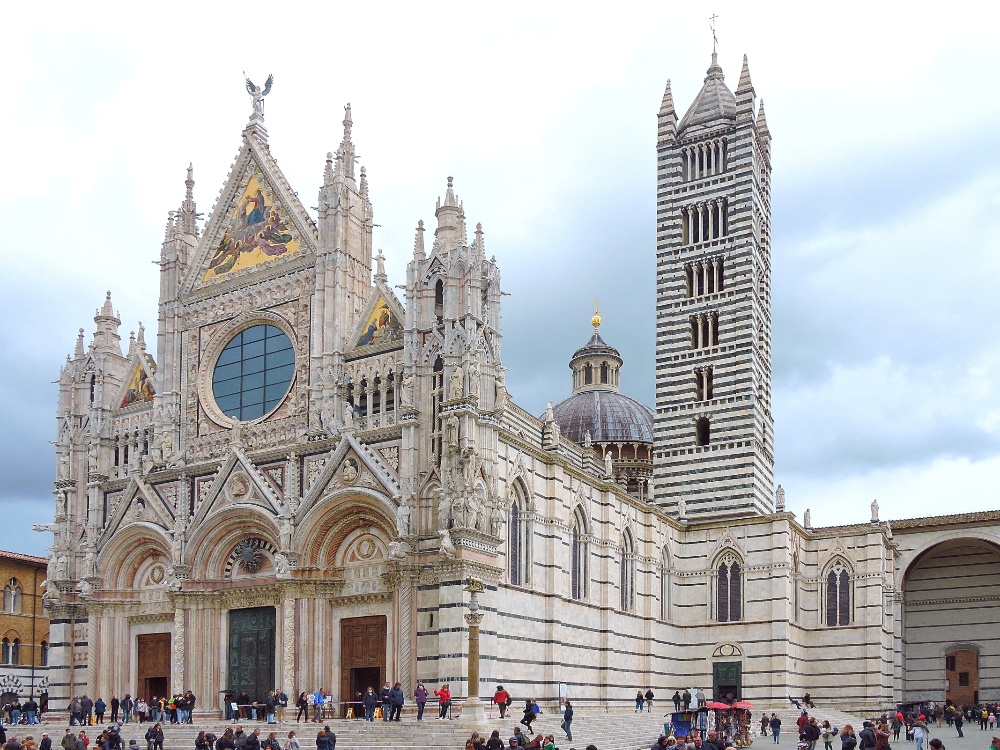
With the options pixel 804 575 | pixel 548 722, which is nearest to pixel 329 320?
pixel 548 722

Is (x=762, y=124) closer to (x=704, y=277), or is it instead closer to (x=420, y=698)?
(x=704, y=277)

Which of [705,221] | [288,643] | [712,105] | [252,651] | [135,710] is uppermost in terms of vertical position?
[712,105]

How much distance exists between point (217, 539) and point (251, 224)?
34.3 ft

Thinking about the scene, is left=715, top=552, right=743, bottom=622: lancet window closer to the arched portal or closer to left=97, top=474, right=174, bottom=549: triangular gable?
the arched portal

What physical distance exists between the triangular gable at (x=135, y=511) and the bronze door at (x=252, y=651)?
401 cm

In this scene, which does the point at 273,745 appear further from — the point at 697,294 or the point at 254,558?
the point at 697,294

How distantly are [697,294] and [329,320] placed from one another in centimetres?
1871

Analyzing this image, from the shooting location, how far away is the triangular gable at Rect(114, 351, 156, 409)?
133ft

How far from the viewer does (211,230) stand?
40719 millimetres

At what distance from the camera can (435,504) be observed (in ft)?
107

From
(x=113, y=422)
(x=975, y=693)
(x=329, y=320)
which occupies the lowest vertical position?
(x=975, y=693)

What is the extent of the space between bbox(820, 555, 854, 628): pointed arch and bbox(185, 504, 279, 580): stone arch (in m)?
22.8

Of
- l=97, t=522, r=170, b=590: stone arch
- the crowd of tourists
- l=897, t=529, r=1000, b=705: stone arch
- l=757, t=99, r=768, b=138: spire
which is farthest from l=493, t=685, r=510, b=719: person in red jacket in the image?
l=757, t=99, r=768, b=138: spire

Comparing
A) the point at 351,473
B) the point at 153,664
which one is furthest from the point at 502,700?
the point at 153,664
